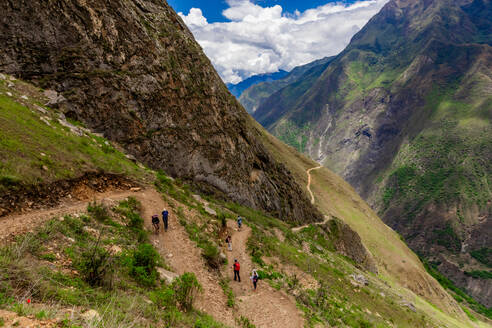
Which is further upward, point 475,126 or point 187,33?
point 187,33

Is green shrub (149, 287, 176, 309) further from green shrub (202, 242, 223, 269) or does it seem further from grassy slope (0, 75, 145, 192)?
grassy slope (0, 75, 145, 192)

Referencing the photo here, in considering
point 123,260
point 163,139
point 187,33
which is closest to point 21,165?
point 123,260

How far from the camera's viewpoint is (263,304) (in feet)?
42.7

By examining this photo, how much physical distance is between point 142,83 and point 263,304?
25518mm

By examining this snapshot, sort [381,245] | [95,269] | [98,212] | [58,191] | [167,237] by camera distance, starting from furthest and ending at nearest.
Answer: [381,245], [167,237], [58,191], [98,212], [95,269]

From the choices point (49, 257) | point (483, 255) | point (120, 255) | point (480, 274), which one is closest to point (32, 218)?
point (49, 257)

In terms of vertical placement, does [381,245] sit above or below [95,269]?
below

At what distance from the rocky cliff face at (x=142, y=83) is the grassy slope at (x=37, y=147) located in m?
4.31

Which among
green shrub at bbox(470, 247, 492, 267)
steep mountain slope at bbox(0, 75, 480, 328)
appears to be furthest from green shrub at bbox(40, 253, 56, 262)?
A: green shrub at bbox(470, 247, 492, 267)

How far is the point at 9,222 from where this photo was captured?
858 cm

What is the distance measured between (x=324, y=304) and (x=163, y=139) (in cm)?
2291

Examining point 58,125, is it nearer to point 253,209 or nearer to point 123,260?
point 123,260

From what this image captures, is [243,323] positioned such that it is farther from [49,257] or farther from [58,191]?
[58,191]

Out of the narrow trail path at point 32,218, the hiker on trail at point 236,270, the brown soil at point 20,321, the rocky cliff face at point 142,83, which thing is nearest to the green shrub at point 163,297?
the brown soil at point 20,321
